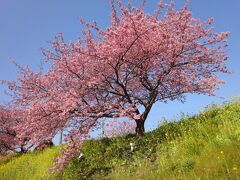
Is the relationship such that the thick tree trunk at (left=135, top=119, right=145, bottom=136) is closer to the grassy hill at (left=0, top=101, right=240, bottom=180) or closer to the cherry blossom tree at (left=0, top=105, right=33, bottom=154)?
the grassy hill at (left=0, top=101, right=240, bottom=180)

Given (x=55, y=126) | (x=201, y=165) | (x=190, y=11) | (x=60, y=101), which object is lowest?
(x=201, y=165)

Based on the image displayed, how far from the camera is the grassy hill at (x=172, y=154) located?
29.6 feet

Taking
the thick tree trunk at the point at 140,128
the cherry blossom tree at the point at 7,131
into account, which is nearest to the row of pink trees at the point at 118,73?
the thick tree trunk at the point at 140,128

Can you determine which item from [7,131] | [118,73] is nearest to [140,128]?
[118,73]

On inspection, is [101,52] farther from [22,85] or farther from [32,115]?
[22,85]

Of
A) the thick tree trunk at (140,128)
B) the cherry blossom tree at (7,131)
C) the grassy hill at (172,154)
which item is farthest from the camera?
the cherry blossom tree at (7,131)

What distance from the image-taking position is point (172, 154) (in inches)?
452

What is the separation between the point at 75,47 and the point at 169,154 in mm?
5817

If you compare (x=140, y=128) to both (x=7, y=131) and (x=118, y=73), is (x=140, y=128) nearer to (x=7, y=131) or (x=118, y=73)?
(x=118, y=73)

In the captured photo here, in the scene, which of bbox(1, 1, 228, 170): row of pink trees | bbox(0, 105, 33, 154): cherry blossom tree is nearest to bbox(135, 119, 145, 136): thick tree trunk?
bbox(1, 1, 228, 170): row of pink trees

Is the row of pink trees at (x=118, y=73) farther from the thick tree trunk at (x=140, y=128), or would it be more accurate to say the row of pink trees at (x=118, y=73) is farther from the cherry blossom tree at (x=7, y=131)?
the cherry blossom tree at (x=7, y=131)

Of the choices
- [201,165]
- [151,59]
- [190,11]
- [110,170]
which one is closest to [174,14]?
[190,11]

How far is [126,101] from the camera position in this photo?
50.6ft

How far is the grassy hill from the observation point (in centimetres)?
903
